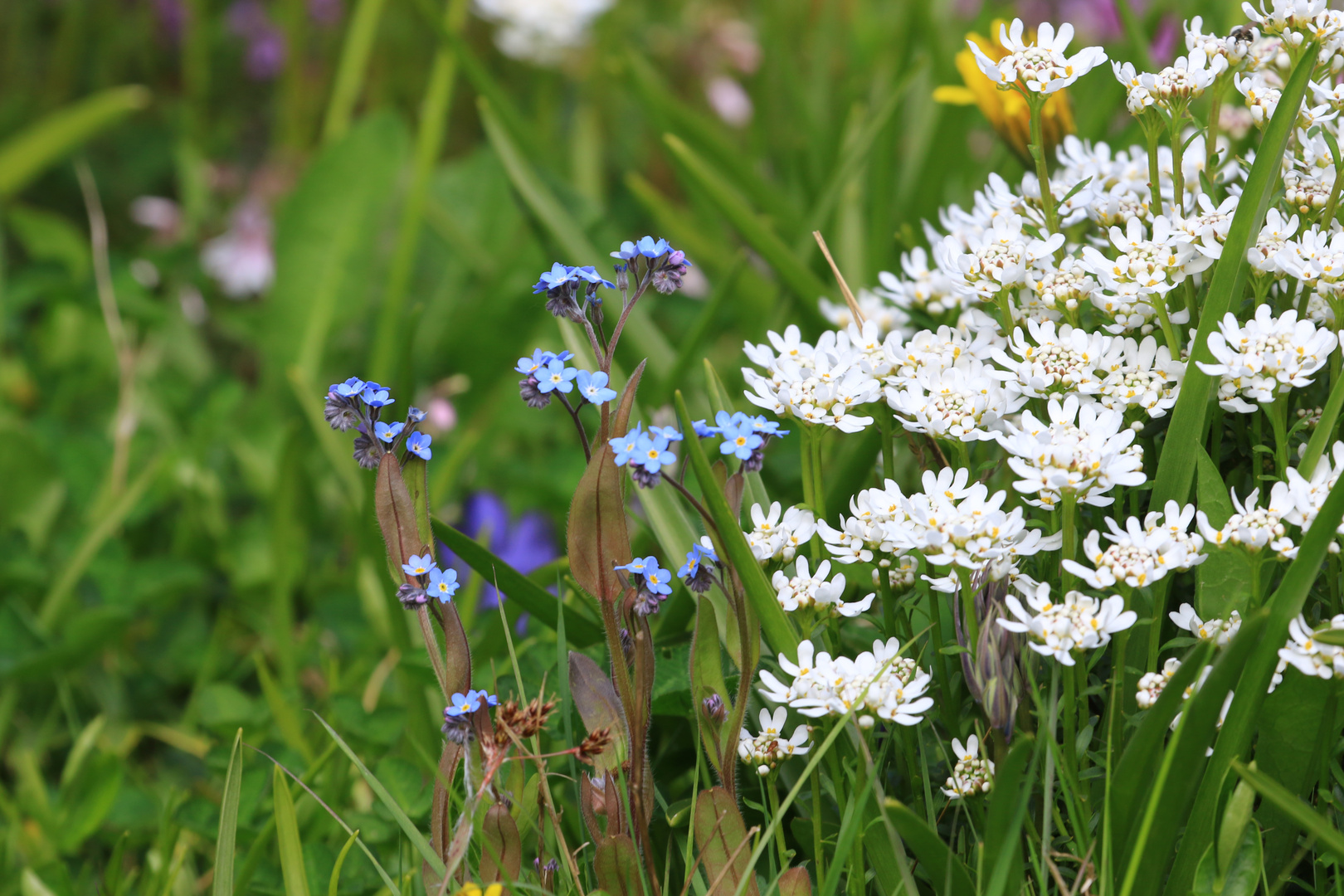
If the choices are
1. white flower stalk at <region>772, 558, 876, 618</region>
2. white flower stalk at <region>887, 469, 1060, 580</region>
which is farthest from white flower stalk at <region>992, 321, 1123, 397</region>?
white flower stalk at <region>772, 558, 876, 618</region>

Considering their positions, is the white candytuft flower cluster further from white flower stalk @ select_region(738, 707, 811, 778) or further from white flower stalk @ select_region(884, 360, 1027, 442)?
white flower stalk @ select_region(738, 707, 811, 778)

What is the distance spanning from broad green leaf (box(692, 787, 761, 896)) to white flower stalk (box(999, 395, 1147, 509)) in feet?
1.14

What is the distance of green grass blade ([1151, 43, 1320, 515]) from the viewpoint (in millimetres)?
926

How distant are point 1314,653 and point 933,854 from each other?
32 cm

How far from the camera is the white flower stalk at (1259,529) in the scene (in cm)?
83

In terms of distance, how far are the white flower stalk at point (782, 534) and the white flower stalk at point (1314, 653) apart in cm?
37

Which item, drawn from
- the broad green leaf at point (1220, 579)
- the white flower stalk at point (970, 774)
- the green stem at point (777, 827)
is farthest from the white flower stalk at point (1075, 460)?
the green stem at point (777, 827)

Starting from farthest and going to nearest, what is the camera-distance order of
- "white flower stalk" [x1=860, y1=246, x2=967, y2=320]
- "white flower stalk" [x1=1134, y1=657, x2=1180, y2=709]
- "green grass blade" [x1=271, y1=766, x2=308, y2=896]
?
1. "white flower stalk" [x1=860, y1=246, x2=967, y2=320]
2. "green grass blade" [x1=271, y1=766, x2=308, y2=896]
3. "white flower stalk" [x1=1134, y1=657, x2=1180, y2=709]

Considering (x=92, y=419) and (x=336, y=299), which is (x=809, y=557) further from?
(x=92, y=419)

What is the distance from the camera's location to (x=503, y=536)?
6.57 ft

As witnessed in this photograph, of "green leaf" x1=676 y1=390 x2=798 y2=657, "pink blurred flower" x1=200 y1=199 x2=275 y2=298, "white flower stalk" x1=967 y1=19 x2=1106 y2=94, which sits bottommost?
"green leaf" x1=676 y1=390 x2=798 y2=657

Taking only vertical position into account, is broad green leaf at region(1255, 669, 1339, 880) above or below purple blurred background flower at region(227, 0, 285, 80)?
below

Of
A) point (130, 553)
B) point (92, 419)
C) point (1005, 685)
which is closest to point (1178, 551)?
point (1005, 685)

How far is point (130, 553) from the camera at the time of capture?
6.90ft
